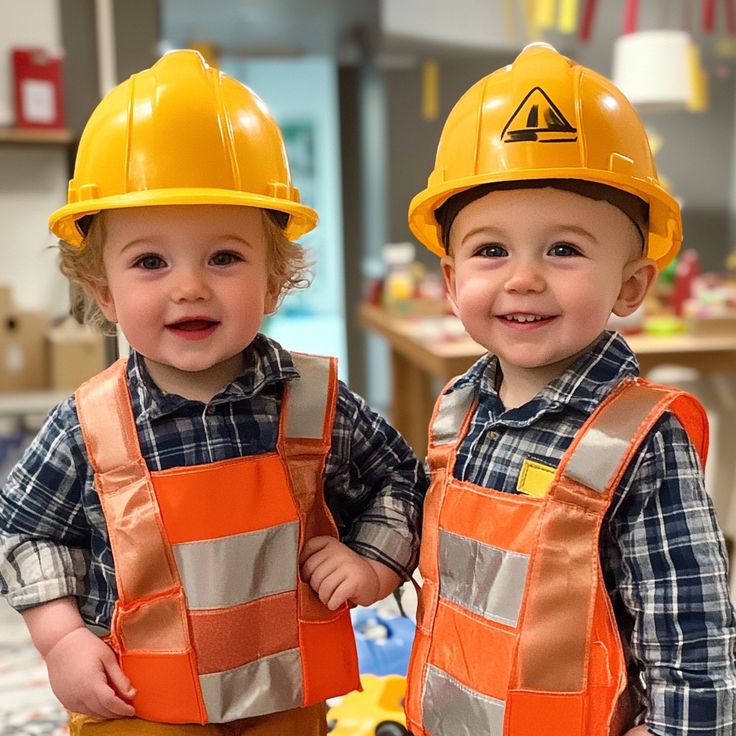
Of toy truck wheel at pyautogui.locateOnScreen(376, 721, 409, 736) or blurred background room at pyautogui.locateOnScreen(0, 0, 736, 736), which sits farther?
blurred background room at pyautogui.locateOnScreen(0, 0, 736, 736)

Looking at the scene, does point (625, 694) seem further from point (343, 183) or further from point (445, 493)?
point (343, 183)

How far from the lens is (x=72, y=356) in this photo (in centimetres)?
310

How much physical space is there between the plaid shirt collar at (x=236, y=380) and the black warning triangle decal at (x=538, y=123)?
37 centimetres

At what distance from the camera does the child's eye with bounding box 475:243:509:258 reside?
3.11ft

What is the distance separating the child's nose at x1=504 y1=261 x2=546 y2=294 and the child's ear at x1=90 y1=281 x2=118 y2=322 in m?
0.48

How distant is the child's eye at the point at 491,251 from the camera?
0.95 meters

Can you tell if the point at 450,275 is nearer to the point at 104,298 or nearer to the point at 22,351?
the point at 104,298

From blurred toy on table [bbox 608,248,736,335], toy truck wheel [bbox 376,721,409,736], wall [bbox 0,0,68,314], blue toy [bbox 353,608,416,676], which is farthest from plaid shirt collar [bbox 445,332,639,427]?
wall [bbox 0,0,68,314]

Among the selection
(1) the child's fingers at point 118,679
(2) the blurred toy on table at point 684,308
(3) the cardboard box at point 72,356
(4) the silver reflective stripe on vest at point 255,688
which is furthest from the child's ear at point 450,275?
(3) the cardboard box at point 72,356

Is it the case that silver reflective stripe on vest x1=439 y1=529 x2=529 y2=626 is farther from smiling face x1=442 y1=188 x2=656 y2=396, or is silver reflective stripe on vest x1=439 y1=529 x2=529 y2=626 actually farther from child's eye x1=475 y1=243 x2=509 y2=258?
child's eye x1=475 y1=243 x2=509 y2=258

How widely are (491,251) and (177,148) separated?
1.17ft

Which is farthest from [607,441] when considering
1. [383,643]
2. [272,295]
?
[383,643]

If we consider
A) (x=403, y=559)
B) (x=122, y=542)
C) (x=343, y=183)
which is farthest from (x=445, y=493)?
(x=343, y=183)

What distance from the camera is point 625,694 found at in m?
0.92
